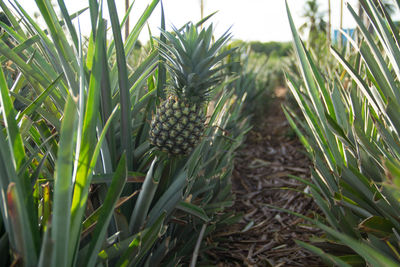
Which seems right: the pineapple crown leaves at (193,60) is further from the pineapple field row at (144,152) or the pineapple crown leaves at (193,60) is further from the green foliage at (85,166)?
the green foliage at (85,166)

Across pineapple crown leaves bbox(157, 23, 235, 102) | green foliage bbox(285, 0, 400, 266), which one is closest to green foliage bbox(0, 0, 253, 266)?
pineapple crown leaves bbox(157, 23, 235, 102)

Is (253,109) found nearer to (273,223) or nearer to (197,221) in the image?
(273,223)

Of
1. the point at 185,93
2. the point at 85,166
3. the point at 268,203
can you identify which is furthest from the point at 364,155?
the point at 268,203

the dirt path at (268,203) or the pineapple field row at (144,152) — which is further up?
the pineapple field row at (144,152)

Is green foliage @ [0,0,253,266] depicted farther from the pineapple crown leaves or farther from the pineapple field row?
the pineapple crown leaves

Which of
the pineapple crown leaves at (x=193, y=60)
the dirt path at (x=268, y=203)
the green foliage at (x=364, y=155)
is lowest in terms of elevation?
the dirt path at (x=268, y=203)

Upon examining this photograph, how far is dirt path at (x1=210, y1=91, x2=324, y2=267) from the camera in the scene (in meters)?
1.28

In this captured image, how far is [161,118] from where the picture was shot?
871 millimetres

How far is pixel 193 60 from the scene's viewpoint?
2.96ft

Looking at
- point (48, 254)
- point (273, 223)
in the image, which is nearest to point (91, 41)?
point (48, 254)

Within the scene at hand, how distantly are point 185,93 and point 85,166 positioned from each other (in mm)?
386

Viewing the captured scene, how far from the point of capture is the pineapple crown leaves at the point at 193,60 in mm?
892

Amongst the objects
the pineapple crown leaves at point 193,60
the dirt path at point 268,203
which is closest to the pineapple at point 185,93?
the pineapple crown leaves at point 193,60

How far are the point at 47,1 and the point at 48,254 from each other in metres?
0.57
